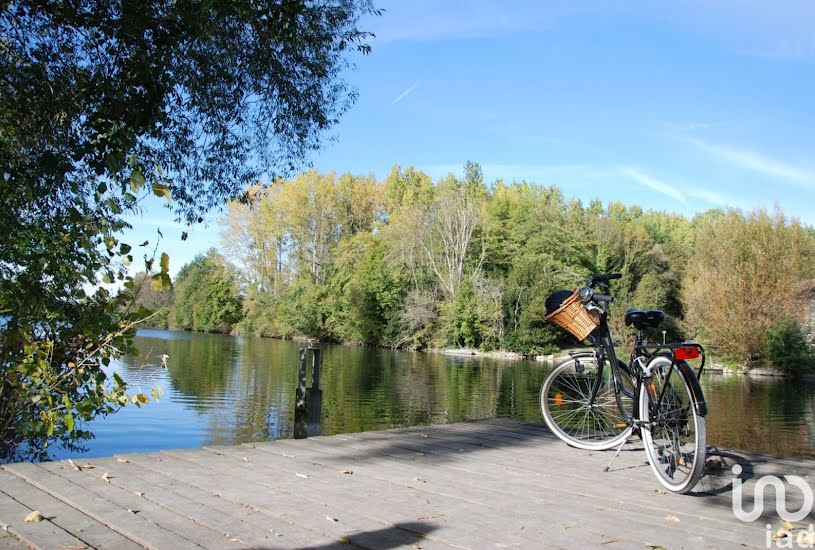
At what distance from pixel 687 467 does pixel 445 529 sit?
5.22ft

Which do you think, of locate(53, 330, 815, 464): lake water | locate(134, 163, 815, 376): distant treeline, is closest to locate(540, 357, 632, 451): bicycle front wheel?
locate(53, 330, 815, 464): lake water

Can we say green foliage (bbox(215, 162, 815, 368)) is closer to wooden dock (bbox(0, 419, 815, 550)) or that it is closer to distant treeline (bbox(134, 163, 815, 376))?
distant treeline (bbox(134, 163, 815, 376))

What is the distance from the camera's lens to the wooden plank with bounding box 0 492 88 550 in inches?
90.2

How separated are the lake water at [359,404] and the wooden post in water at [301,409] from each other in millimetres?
2158

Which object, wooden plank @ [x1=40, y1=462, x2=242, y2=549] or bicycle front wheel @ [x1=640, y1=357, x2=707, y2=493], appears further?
bicycle front wheel @ [x1=640, y1=357, x2=707, y2=493]

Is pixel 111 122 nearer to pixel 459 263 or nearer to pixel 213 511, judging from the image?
pixel 213 511

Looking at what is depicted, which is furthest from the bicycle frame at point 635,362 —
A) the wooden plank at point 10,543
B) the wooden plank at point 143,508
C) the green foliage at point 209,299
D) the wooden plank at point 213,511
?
the green foliage at point 209,299

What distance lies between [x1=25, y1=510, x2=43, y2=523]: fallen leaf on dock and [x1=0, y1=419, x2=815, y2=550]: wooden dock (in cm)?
4

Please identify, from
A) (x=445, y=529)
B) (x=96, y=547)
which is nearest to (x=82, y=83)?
(x=96, y=547)

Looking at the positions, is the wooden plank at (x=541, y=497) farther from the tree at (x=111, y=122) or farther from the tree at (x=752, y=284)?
the tree at (x=752, y=284)

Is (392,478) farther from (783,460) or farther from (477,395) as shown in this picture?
(477,395)

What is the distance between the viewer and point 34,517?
2529 millimetres

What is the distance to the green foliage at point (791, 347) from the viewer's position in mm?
26328

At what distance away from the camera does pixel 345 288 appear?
44375 millimetres
